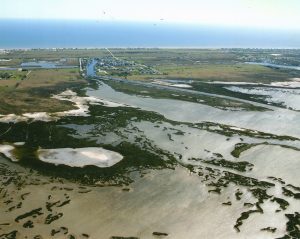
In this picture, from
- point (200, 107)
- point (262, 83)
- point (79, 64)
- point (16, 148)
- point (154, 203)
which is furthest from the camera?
point (79, 64)

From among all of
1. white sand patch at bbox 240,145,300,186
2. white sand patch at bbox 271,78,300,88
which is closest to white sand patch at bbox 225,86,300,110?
white sand patch at bbox 271,78,300,88

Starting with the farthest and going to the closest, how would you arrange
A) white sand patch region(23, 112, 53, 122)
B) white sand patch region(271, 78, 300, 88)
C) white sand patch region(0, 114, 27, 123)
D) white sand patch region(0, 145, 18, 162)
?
white sand patch region(271, 78, 300, 88), white sand patch region(23, 112, 53, 122), white sand patch region(0, 114, 27, 123), white sand patch region(0, 145, 18, 162)

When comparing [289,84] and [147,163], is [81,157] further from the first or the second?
[289,84]

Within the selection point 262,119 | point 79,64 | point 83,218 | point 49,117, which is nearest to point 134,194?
point 83,218

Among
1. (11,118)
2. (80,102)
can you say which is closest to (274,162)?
(80,102)

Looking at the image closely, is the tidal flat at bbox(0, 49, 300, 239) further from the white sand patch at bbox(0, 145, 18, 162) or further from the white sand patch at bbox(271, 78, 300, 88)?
the white sand patch at bbox(271, 78, 300, 88)

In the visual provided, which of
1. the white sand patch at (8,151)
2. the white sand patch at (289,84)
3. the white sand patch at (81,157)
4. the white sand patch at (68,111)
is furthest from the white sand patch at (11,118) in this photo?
the white sand patch at (289,84)

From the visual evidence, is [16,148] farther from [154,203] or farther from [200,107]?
[200,107]
